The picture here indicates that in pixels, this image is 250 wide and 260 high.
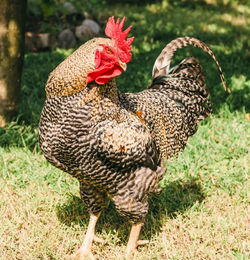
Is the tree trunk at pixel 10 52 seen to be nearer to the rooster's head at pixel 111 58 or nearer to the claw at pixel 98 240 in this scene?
the claw at pixel 98 240

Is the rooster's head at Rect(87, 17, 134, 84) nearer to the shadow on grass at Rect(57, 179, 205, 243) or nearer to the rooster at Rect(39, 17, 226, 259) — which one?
the rooster at Rect(39, 17, 226, 259)

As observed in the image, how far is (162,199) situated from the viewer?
436 centimetres

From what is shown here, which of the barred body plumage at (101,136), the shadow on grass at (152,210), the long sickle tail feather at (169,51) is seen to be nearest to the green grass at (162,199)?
the shadow on grass at (152,210)

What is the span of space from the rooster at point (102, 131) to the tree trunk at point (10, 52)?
223cm

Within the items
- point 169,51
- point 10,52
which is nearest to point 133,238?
point 169,51

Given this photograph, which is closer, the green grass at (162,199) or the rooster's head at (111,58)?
the rooster's head at (111,58)

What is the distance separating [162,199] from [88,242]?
113 cm

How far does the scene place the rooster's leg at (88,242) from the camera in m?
3.57

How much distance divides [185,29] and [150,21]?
4.33ft

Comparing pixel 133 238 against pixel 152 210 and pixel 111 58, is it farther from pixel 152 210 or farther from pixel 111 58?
pixel 111 58

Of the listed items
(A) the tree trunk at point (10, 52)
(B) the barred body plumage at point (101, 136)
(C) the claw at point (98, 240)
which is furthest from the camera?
(A) the tree trunk at point (10, 52)

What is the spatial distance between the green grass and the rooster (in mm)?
308

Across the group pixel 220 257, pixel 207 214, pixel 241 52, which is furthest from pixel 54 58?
pixel 220 257

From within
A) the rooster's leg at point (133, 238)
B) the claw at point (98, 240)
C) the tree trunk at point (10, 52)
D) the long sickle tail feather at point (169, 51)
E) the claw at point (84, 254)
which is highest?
the long sickle tail feather at point (169, 51)
